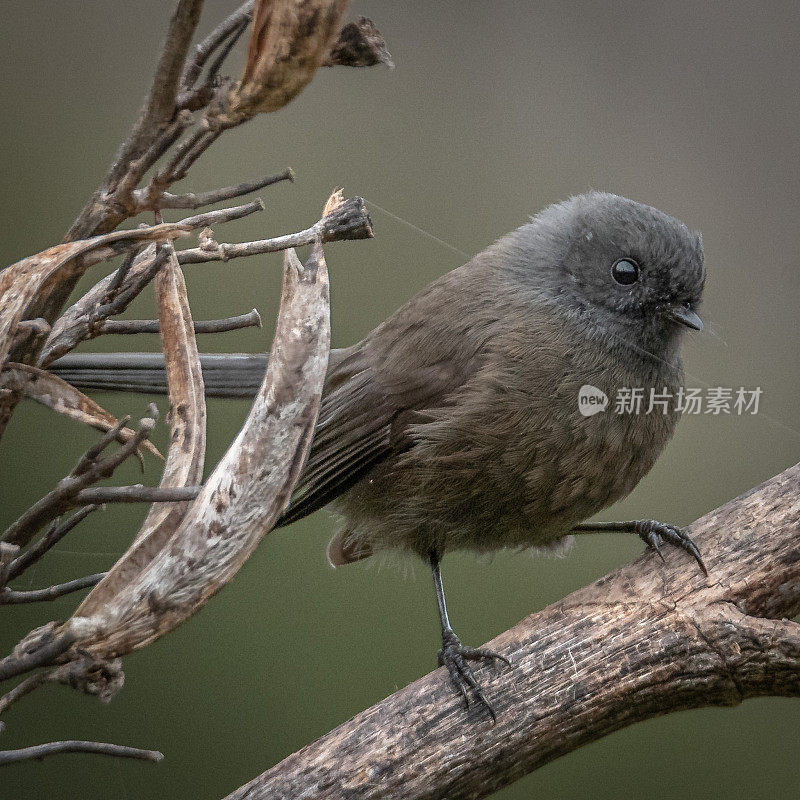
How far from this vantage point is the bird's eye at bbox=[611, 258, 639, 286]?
1743mm

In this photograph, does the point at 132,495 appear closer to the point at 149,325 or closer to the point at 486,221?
the point at 149,325

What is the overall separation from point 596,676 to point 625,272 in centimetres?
76

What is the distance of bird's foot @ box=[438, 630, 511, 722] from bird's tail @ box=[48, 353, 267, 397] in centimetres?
58

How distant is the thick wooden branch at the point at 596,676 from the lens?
137 centimetres

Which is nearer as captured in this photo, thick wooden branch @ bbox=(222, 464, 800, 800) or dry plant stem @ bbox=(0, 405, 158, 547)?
dry plant stem @ bbox=(0, 405, 158, 547)

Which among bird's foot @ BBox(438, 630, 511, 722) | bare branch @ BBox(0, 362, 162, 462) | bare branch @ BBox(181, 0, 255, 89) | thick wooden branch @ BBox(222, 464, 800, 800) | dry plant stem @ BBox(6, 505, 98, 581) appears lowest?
thick wooden branch @ BBox(222, 464, 800, 800)

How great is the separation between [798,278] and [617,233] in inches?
13.3

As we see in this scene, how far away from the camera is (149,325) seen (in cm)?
100

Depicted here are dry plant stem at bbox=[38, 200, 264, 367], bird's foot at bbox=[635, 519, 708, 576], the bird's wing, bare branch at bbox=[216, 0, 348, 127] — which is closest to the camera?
bare branch at bbox=[216, 0, 348, 127]

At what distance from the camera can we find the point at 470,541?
71.4 inches

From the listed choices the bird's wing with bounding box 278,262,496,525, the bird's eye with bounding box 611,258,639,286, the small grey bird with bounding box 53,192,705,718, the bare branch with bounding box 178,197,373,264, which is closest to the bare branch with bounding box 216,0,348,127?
the bare branch with bounding box 178,197,373,264

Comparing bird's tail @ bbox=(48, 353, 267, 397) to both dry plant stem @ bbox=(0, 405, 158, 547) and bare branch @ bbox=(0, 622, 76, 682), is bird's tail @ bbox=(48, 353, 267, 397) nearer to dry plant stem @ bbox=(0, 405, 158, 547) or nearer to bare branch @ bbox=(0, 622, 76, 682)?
dry plant stem @ bbox=(0, 405, 158, 547)

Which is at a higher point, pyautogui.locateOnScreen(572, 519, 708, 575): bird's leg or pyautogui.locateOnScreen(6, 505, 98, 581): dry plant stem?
pyautogui.locateOnScreen(6, 505, 98, 581): dry plant stem

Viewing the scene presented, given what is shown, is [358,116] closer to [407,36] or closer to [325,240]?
[407,36]
